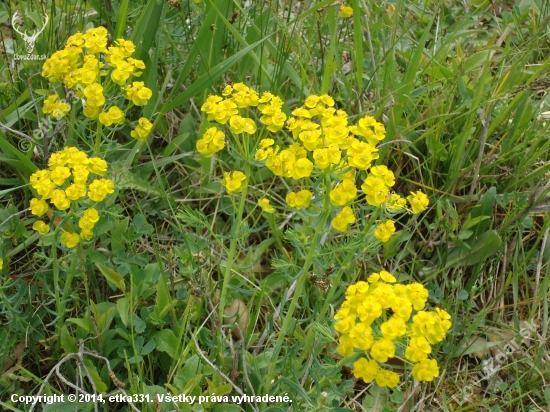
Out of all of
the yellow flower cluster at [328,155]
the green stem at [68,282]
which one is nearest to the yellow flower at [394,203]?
the yellow flower cluster at [328,155]

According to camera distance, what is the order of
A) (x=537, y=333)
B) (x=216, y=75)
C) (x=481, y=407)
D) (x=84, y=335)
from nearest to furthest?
(x=84, y=335) → (x=481, y=407) → (x=537, y=333) → (x=216, y=75)

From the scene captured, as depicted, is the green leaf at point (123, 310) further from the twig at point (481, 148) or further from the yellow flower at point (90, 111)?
the twig at point (481, 148)

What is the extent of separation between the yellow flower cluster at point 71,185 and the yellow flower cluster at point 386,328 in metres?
0.69

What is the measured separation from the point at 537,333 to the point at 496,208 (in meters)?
0.49

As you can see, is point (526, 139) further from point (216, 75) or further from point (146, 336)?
point (146, 336)

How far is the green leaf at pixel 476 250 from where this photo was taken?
2.12 m

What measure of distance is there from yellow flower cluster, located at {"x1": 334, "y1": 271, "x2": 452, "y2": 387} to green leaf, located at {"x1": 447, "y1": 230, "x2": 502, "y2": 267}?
0.86 m

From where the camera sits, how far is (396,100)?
2.37 meters

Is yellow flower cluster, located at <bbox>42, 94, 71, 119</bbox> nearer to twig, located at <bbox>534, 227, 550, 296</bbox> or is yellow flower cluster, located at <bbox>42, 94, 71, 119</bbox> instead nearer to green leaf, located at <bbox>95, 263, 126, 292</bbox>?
green leaf, located at <bbox>95, 263, 126, 292</bbox>

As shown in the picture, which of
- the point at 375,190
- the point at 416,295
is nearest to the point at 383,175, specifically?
the point at 375,190

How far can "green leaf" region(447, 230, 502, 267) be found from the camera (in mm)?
2115

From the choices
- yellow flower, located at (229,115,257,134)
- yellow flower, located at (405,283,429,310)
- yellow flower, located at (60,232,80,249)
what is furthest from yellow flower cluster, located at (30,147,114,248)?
yellow flower, located at (405,283,429,310)

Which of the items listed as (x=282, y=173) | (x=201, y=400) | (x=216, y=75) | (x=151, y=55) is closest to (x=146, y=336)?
(x=201, y=400)

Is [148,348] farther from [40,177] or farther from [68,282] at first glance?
[40,177]
